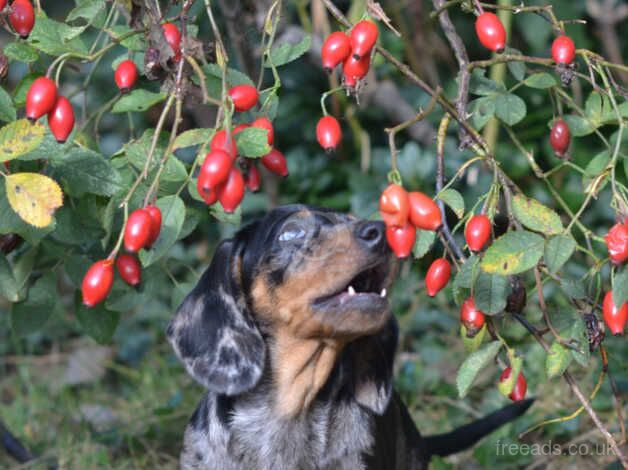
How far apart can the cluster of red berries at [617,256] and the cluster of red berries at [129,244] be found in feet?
2.90

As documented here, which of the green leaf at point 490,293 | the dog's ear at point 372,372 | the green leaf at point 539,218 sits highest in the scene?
the green leaf at point 539,218

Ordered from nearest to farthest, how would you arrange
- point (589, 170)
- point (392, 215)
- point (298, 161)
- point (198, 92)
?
point (392, 215) < point (589, 170) < point (198, 92) < point (298, 161)

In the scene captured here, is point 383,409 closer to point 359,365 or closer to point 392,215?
point 359,365

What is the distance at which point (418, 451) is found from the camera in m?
3.58

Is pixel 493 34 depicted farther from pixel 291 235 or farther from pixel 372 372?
pixel 372 372

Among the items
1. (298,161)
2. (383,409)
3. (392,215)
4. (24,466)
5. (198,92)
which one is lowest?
(298,161)

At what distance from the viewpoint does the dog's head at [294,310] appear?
284 centimetres

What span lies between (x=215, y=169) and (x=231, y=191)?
2.8 inches

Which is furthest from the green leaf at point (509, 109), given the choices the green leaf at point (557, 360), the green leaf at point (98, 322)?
the green leaf at point (98, 322)

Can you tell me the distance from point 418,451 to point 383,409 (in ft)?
1.40

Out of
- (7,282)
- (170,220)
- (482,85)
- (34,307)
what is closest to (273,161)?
(170,220)

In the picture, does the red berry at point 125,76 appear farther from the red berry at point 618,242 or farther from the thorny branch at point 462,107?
the red berry at point 618,242

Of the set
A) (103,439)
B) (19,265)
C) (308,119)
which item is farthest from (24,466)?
(308,119)

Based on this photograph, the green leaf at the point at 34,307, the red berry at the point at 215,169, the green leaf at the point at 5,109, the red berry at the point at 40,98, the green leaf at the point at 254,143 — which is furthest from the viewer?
the green leaf at the point at 34,307
